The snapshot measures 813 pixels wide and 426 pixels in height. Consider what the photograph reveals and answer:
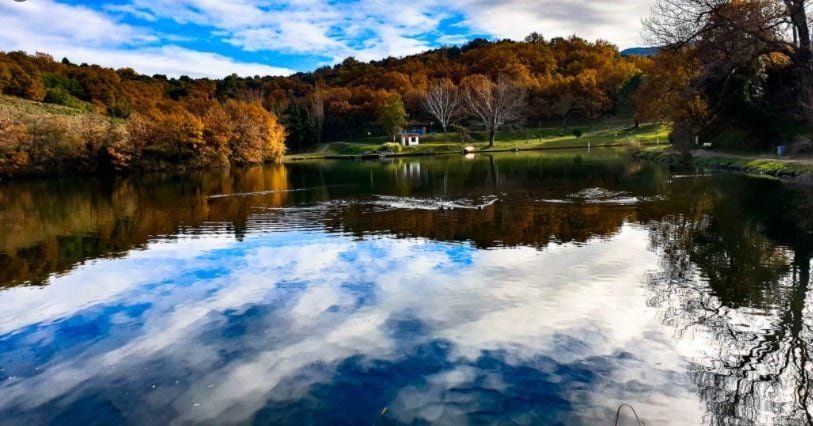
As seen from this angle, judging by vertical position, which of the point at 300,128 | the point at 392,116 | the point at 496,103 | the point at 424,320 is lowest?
the point at 424,320

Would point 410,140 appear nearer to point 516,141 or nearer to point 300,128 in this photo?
point 516,141

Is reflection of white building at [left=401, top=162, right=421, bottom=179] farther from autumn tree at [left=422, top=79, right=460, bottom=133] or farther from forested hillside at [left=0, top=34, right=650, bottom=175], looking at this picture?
autumn tree at [left=422, top=79, right=460, bottom=133]

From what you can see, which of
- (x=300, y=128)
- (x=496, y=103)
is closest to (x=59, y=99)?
(x=300, y=128)

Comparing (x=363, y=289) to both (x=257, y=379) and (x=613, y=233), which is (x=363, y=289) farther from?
(x=613, y=233)

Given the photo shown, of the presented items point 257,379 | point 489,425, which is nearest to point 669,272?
point 489,425

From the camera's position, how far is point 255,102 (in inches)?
3469

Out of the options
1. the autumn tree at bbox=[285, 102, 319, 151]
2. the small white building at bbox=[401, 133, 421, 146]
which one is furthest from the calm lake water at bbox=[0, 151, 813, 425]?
the autumn tree at bbox=[285, 102, 319, 151]

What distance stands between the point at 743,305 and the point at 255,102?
284 feet

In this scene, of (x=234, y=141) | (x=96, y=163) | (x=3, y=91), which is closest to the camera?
(x=96, y=163)

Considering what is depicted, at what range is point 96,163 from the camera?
5912cm

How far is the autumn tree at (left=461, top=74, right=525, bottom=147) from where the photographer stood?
3145 inches

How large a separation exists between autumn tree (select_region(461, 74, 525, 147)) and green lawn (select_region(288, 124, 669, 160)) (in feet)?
8.19

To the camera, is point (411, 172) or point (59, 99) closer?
point (411, 172)

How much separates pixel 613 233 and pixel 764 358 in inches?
339
